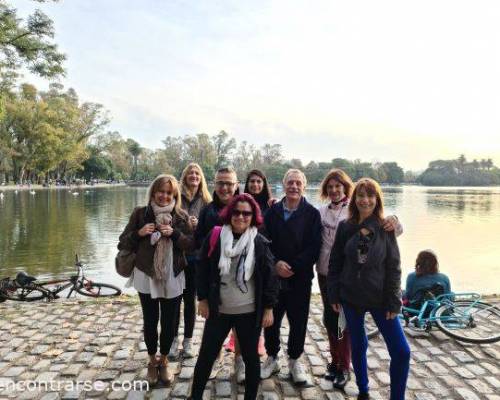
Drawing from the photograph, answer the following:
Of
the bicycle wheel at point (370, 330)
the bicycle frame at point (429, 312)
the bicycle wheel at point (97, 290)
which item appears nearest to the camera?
the bicycle wheel at point (370, 330)

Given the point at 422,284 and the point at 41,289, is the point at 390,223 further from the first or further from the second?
the point at 41,289

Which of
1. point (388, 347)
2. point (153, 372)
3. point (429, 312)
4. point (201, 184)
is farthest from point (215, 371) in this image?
point (429, 312)

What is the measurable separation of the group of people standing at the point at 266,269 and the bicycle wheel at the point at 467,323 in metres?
1.73

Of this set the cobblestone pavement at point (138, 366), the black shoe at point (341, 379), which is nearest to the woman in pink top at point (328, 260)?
the black shoe at point (341, 379)

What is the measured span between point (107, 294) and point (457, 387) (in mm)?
6325

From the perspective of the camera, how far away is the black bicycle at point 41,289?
22.9 feet

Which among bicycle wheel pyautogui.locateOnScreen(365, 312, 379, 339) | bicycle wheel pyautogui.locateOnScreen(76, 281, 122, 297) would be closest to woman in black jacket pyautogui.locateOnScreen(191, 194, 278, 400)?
bicycle wheel pyautogui.locateOnScreen(365, 312, 379, 339)

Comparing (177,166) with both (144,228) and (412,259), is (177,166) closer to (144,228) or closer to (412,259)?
(412,259)

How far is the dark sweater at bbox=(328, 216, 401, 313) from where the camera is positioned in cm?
276

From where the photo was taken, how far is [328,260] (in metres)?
3.29

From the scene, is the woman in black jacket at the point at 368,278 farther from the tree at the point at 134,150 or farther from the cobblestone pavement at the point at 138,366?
the tree at the point at 134,150

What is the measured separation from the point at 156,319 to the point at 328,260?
158 centimetres

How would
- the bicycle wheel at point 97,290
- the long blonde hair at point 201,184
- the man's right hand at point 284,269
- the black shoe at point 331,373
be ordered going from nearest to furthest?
the man's right hand at point 284,269
the black shoe at point 331,373
the long blonde hair at point 201,184
the bicycle wheel at point 97,290

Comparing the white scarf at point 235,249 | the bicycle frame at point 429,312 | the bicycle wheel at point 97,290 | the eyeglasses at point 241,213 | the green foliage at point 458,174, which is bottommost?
the bicycle wheel at point 97,290
